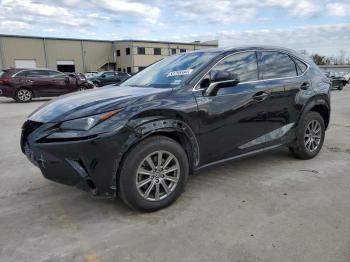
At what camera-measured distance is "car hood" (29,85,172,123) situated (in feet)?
11.2

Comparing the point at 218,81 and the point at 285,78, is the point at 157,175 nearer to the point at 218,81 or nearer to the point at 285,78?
the point at 218,81

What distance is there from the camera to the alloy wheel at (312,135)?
17.4 ft

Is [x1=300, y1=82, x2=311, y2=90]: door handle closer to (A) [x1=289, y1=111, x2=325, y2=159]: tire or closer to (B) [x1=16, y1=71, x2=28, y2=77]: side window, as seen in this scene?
(A) [x1=289, y1=111, x2=325, y2=159]: tire

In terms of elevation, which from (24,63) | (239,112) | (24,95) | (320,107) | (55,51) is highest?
(55,51)

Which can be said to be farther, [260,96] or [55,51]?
[55,51]

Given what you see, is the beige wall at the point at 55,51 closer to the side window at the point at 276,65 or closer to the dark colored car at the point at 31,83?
the dark colored car at the point at 31,83

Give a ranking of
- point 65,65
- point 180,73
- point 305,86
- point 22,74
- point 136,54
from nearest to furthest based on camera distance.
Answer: point 180,73
point 305,86
point 22,74
point 65,65
point 136,54

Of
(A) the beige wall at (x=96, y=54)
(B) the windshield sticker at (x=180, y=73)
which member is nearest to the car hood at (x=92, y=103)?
(B) the windshield sticker at (x=180, y=73)

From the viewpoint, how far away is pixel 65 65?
5784cm

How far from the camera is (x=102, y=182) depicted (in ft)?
11.0

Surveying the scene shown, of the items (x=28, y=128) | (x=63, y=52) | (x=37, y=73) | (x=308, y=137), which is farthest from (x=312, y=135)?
(x=63, y=52)

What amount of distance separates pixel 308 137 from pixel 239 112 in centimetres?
169

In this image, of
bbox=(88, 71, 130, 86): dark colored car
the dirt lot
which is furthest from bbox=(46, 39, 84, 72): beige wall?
the dirt lot

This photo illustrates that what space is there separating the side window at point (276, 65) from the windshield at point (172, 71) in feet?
2.58
